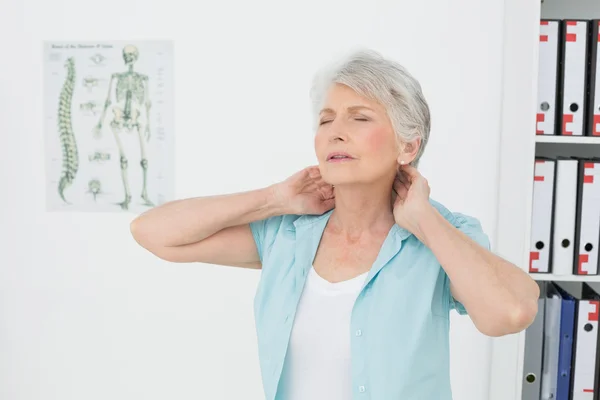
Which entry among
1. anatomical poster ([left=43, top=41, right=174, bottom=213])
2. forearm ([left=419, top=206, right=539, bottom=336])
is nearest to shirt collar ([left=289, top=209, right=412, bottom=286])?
forearm ([left=419, top=206, right=539, bottom=336])

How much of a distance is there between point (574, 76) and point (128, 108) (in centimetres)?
161

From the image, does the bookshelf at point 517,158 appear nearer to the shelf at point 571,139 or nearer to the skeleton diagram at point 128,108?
the shelf at point 571,139

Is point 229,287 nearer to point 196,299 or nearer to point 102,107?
point 196,299

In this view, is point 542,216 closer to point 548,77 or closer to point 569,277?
point 569,277

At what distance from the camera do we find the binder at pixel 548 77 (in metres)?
2.10

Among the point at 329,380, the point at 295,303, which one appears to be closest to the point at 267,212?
the point at 295,303

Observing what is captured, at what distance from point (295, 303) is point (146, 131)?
140 centimetres

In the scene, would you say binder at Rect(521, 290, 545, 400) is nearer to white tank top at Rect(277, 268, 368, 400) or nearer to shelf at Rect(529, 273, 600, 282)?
shelf at Rect(529, 273, 600, 282)

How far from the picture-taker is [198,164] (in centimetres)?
253

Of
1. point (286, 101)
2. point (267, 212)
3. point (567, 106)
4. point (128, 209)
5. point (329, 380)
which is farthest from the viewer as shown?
→ point (128, 209)

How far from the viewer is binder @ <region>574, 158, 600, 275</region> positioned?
2129 mm

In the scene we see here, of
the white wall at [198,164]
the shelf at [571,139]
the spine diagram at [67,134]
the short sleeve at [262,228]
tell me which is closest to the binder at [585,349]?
the white wall at [198,164]

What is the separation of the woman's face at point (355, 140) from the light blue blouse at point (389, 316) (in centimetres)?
16

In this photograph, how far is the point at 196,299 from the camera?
8.46 feet
